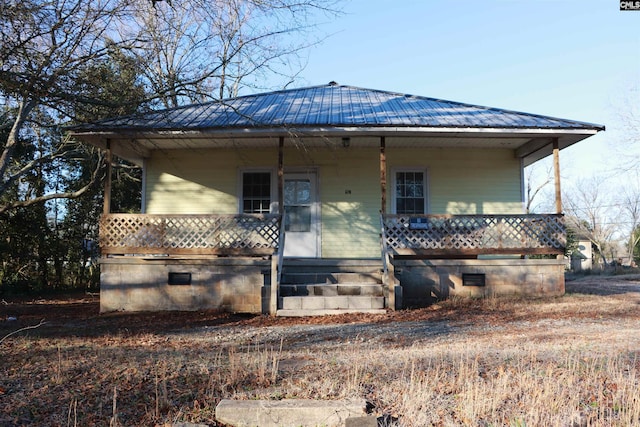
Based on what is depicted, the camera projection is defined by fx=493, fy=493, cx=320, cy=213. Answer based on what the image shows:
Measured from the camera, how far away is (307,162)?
13148mm

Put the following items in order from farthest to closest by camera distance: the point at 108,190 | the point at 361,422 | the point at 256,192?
the point at 256,192, the point at 108,190, the point at 361,422

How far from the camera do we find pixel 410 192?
1335cm

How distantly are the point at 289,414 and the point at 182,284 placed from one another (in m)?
7.39

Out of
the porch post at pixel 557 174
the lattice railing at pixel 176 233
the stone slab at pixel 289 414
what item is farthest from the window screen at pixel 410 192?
the stone slab at pixel 289 414

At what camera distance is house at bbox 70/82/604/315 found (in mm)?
10695

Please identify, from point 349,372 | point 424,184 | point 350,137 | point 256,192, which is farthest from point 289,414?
point 424,184

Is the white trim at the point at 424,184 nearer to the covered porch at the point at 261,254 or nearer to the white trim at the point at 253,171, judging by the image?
the covered porch at the point at 261,254

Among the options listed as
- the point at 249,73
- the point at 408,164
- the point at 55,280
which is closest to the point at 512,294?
the point at 408,164

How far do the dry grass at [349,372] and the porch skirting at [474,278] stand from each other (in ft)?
7.64

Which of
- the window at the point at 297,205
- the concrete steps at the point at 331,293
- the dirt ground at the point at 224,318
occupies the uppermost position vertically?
the window at the point at 297,205

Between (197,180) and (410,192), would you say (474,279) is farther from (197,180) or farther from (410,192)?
(197,180)

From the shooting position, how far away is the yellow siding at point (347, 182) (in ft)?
42.8

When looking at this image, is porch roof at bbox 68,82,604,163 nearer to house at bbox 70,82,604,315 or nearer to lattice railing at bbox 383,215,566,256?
house at bbox 70,82,604,315

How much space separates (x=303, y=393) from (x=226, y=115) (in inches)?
350
